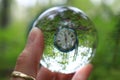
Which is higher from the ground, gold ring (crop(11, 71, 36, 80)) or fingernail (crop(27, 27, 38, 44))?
fingernail (crop(27, 27, 38, 44))

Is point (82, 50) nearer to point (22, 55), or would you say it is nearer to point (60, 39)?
point (60, 39)

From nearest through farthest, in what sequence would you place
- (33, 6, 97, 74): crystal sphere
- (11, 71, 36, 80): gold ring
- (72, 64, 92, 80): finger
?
(11, 71, 36, 80): gold ring, (33, 6, 97, 74): crystal sphere, (72, 64, 92, 80): finger

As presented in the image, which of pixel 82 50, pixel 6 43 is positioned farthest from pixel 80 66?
pixel 6 43

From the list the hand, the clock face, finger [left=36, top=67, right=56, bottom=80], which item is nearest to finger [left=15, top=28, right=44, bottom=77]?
the hand

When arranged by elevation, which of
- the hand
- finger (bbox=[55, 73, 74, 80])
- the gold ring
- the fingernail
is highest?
the fingernail

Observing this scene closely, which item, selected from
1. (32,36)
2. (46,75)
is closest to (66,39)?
(32,36)

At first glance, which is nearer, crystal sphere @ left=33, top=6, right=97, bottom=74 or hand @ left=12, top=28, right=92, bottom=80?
hand @ left=12, top=28, right=92, bottom=80

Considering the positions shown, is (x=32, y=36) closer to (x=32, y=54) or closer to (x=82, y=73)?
(x=32, y=54)

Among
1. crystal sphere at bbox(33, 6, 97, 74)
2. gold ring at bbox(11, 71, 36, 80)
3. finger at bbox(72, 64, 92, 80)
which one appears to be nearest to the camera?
gold ring at bbox(11, 71, 36, 80)

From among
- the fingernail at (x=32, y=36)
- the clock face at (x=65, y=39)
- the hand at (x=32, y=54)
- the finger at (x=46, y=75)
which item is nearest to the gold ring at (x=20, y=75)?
the hand at (x=32, y=54)

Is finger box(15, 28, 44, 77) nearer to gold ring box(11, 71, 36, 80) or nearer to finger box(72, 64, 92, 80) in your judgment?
gold ring box(11, 71, 36, 80)
